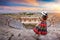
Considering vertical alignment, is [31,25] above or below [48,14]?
below

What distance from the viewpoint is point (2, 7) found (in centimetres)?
169

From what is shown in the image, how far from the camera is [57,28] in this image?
1743 mm

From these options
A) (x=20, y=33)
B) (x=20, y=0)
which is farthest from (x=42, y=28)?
(x=20, y=0)

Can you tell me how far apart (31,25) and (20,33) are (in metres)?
0.15

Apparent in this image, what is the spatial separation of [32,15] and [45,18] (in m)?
0.15

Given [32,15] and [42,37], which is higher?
[32,15]

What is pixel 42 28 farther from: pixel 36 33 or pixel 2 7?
pixel 2 7

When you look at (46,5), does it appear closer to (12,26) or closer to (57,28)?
(57,28)

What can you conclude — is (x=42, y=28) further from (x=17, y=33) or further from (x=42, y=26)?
(x=17, y=33)

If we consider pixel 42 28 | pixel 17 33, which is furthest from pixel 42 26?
pixel 17 33

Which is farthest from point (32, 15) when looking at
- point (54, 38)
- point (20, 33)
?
point (54, 38)

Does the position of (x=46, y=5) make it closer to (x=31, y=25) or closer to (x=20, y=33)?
(x=31, y=25)

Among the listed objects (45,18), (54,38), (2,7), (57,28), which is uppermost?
(2,7)

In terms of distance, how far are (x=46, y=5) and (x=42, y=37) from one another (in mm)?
352
